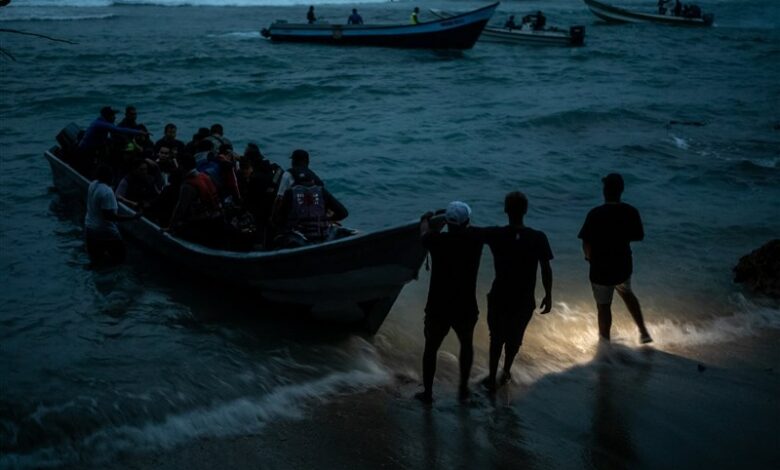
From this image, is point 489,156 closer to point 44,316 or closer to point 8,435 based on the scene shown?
point 44,316

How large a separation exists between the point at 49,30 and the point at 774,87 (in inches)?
1530

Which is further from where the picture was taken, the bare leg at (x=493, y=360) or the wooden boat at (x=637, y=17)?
the wooden boat at (x=637, y=17)

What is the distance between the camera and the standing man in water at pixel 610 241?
627cm

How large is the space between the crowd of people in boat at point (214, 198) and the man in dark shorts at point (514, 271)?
2238mm

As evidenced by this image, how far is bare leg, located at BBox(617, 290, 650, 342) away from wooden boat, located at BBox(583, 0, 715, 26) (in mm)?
41501

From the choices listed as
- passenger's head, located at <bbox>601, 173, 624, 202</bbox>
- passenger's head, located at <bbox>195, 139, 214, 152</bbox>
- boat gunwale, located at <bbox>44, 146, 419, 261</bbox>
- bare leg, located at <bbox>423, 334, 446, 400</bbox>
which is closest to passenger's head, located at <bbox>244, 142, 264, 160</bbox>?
passenger's head, located at <bbox>195, 139, 214, 152</bbox>

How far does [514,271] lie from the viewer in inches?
221

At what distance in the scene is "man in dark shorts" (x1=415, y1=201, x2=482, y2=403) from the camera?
530 cm

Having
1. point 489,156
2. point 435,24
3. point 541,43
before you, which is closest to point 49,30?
point 435,24

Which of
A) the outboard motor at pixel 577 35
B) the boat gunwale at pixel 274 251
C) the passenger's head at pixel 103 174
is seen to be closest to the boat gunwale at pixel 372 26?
the outboard motor at pixel 577 35

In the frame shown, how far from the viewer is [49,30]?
4397cm

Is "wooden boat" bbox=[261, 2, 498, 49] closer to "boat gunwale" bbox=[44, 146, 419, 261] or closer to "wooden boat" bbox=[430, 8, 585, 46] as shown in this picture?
"wooden boat" bbox=[430, 8, 585, 46]

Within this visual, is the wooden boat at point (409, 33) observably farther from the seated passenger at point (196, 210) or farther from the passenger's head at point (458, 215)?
the passenger's head at point (458, 215)

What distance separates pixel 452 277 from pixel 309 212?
2299mm
